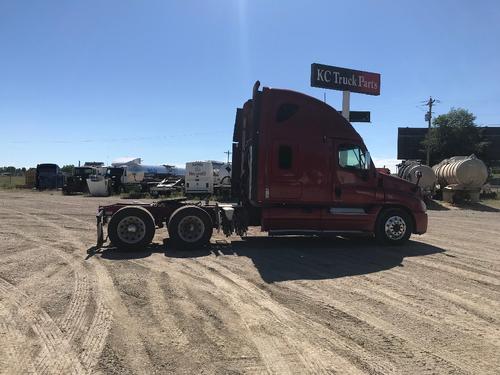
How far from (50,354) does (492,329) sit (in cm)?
483

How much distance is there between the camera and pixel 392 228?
1152 centimetres

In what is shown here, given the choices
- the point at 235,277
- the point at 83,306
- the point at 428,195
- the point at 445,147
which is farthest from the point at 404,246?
the point at 445,147

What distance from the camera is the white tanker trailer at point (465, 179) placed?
29.0 m

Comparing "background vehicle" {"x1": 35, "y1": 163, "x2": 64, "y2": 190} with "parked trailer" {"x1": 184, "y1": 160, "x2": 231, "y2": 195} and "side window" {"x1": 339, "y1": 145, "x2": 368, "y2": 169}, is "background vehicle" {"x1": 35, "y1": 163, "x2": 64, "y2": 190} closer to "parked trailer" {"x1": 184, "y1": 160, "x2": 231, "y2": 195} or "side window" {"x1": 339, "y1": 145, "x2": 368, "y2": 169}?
"parked trailer" {"x1": 184, "y1": 160, "x2": 231, "y2": 195}

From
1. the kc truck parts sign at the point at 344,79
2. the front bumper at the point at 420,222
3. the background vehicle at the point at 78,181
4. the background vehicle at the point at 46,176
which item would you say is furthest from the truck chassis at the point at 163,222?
the background vehicle at the point at 46,176

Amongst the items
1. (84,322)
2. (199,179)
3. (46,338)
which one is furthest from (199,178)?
(46,338)

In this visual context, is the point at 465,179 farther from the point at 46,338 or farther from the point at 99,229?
the point at 46,338

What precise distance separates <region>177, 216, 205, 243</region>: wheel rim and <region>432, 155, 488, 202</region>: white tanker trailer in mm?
23372

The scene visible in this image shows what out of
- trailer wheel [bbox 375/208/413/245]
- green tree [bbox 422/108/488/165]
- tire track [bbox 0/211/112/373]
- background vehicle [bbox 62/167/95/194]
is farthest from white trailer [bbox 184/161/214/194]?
green tree [bbox 422/108/488/165]

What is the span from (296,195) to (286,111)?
1990 millimetres

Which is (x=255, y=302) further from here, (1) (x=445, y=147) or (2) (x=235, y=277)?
(1) (x=445, y=147)

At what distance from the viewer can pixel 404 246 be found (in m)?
11.6

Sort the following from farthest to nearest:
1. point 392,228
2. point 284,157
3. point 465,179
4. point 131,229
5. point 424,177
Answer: point 424,177, point 465,179, point 392,228, point 284,157, point 131,229

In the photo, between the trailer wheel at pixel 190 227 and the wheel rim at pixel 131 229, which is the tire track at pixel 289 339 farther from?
the wheel rim at pixel 131 229
